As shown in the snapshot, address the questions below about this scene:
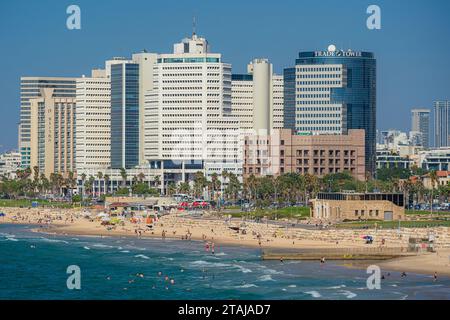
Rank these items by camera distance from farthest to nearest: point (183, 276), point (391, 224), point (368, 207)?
point (368, 207)
point (391, 224)
point (183, 276)

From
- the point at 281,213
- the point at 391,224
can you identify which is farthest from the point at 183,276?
the point at 281,213

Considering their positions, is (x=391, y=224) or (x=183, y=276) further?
(x=391, y=224)

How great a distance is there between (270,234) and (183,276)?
46939mm

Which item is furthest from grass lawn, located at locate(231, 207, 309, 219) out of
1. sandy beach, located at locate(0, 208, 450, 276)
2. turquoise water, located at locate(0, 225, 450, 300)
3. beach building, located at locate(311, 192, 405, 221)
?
turquoise water, located at locate(0, 225, 450, 300)

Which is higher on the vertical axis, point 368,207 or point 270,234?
point 368,207

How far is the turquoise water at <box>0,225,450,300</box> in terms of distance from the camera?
323 ft

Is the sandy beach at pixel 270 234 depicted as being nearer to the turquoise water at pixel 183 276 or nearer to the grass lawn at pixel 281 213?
the grass lawn at pixel 281 213

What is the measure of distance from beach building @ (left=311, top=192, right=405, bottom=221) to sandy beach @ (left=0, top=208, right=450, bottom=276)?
851 centimetres

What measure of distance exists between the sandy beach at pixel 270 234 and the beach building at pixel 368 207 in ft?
27.9

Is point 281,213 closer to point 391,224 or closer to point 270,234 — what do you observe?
point 270,234

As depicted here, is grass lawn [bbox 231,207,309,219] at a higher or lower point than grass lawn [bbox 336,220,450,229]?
higher

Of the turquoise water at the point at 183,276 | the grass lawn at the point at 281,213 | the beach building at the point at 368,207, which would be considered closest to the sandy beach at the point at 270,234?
the grass lawn at the point at 281,213

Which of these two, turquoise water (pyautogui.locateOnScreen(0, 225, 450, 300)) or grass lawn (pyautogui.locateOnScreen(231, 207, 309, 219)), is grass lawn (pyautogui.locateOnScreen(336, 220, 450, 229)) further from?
grass lawn (pyautogui.locateOnScreen(231, 207, 309, 219))

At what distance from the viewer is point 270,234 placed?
158 m
